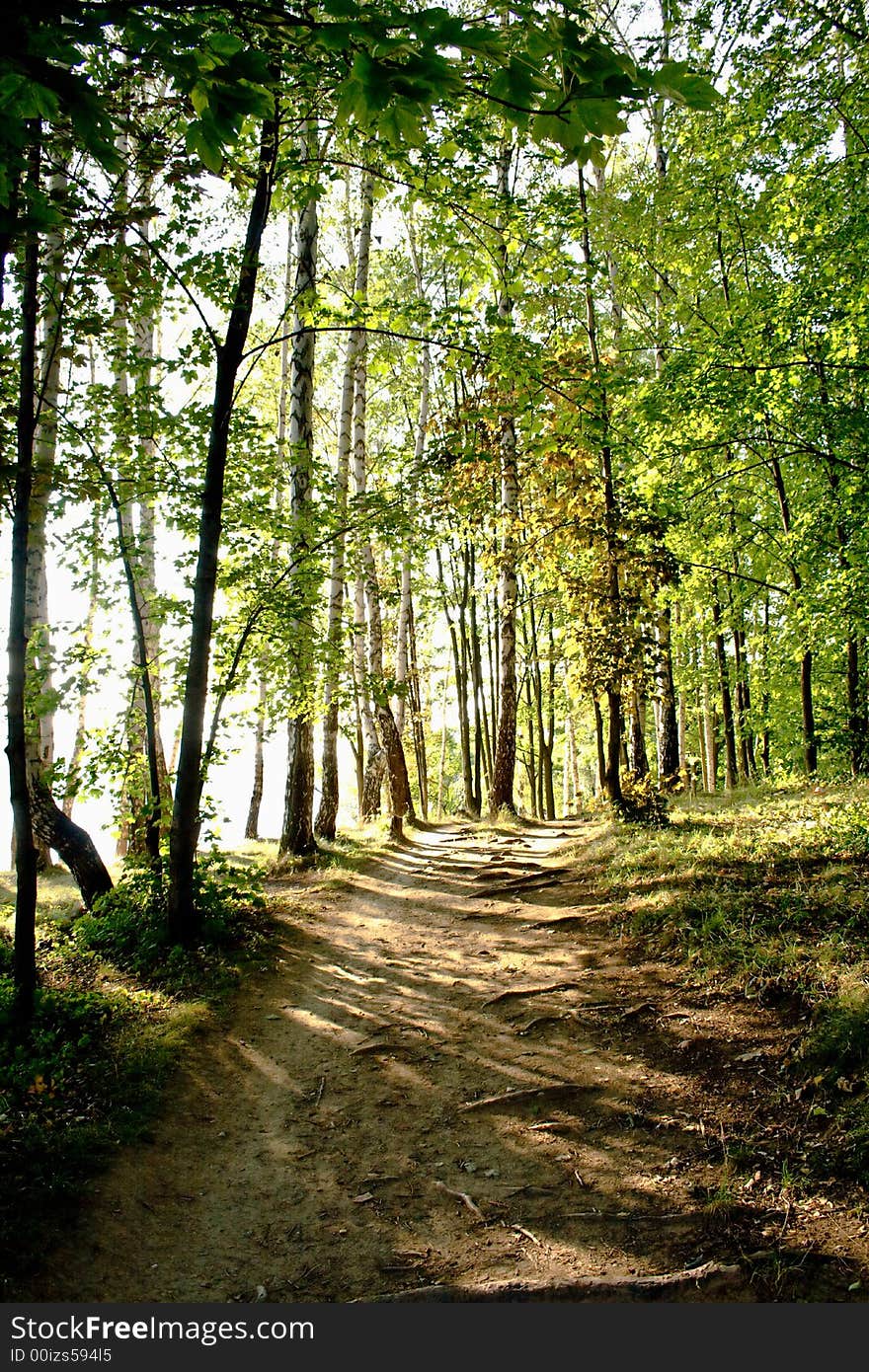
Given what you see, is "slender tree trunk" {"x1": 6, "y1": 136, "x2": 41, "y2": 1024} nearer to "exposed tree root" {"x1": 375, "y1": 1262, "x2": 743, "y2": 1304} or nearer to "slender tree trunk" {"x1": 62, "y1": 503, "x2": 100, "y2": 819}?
"slender tree trunk" {"x1": 62, "y1": 503, "x2": 100, "y2": 819}

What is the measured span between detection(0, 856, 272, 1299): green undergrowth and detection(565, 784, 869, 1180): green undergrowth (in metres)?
3.80

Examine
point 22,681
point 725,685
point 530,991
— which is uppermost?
point 725,685

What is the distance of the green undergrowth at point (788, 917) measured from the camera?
13.4 ft

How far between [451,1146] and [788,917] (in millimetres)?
3158

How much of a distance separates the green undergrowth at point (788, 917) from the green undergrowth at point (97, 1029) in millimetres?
3797

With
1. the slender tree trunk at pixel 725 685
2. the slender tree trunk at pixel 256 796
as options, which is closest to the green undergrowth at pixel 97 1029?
the slender tree trunk at pixel 256 796

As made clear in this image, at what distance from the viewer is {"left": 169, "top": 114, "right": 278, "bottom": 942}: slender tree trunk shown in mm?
6711

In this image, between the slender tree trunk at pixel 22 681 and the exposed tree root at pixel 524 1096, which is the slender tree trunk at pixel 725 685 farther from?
the slender tree trunk at pixel 22 681

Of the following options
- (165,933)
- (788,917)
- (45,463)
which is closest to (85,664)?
(45,463)

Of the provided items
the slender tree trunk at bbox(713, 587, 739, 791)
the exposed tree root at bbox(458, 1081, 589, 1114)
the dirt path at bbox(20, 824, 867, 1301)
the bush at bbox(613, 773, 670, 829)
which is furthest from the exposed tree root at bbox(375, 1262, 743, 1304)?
the slender tree trunk at bbox(713, 587, 739, 791)

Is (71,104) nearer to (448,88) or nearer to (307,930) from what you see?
(448,88)

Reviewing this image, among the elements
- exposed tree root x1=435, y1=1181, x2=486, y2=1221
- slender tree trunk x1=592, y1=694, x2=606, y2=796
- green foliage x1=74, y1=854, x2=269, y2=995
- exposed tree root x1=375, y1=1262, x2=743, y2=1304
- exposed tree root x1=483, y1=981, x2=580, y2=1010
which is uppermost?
slender tree trunk x1=592, y1=694, x2=606, y2=796

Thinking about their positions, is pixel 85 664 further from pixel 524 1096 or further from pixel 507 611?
pixel 507 611

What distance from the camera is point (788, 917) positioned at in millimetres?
5672
